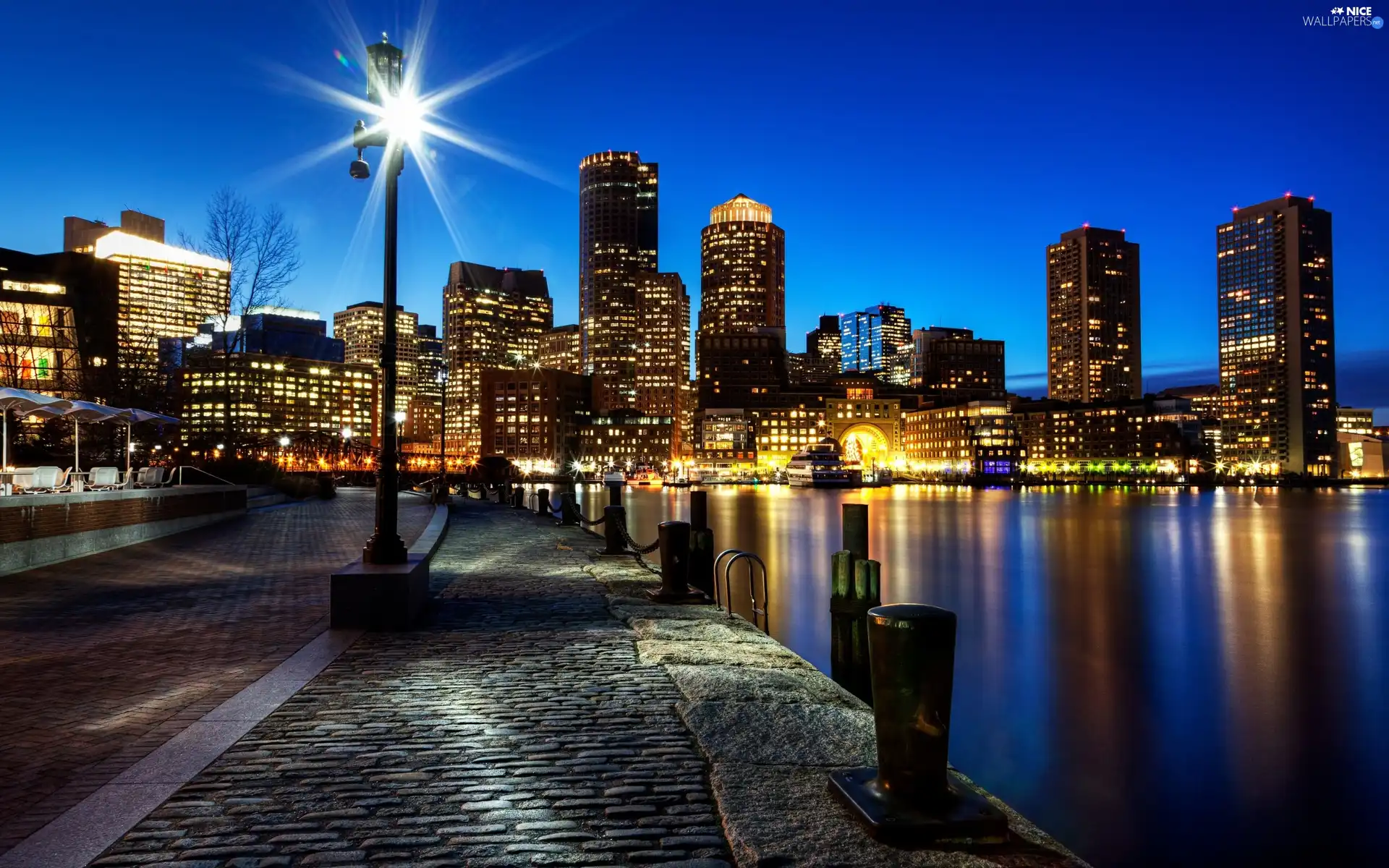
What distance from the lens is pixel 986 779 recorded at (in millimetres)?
11359

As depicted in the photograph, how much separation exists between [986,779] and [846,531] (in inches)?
216

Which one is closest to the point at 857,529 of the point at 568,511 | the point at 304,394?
the point at 568,511

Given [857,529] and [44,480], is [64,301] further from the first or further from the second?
[857,529]

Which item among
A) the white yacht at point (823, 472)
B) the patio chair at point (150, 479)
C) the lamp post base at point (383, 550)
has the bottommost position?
the white yacht at point (823, 472)

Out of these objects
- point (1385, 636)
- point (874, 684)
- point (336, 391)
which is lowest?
point (1385, 636)

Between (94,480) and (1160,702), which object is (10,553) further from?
(1160,702)

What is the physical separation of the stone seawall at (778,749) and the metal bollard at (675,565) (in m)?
2.13

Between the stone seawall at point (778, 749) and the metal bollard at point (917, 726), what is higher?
the metal bollard at point (917, 726)

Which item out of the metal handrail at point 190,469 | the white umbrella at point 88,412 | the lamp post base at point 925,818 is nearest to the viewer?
the lamp post base at point 925,818

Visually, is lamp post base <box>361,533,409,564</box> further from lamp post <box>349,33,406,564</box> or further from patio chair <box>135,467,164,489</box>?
patio chair <box>135,467,164,489</box>

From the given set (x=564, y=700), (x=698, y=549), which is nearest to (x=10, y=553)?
(x=698, y=549)

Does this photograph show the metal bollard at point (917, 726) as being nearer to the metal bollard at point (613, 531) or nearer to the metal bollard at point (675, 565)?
the metal bollard at point (675, 565)

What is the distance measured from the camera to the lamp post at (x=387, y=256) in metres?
11.1

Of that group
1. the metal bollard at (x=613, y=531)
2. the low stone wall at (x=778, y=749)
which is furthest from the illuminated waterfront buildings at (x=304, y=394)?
the low stone wall at (x=778, y=749)
